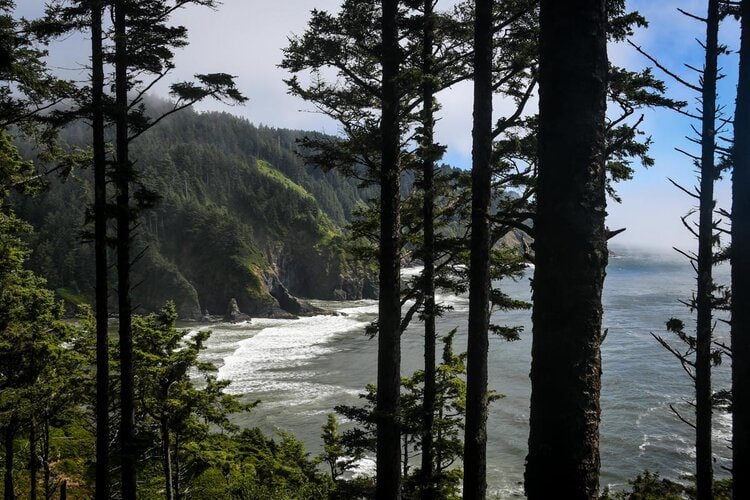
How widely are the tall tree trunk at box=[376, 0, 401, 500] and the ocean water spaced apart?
1468cm

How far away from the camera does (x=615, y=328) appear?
170 ft

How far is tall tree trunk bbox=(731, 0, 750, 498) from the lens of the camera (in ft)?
15.6

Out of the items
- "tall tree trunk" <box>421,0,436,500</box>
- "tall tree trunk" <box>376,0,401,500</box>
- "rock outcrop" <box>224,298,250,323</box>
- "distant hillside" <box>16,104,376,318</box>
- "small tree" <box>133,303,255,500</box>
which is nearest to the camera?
"tall tree trunk" <box>376,0,401,500</box>

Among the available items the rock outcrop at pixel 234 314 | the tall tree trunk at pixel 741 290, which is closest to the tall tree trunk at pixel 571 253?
the tall tree trunk at pixel 741 290

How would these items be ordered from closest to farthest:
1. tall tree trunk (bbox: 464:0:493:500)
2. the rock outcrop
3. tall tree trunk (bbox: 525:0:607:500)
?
tall tree trunk (bbox: 525:0:607:500), tall tree trunk (bbox: 464:0:493:500), the rock outcrop

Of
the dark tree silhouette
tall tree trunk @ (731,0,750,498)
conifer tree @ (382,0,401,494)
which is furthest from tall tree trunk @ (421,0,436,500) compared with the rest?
tall tree trunk @ (731,0,750,498)

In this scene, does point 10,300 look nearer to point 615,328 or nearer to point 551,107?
point 551,107

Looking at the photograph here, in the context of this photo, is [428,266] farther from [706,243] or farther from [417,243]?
[706,243]

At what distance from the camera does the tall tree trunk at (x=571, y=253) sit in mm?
2418

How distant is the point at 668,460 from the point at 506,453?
317 inches

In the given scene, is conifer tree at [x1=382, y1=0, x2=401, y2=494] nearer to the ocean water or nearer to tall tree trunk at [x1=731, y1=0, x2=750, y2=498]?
tall tree trunk at [x1=731, y1=0, x2=750, y2=498]

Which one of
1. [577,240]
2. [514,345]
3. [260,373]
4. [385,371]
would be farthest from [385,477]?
[514,345]

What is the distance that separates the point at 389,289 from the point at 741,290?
4523mm

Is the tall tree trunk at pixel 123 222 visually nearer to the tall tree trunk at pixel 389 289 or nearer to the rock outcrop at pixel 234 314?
the tall tree trunk at pixel 389 289
